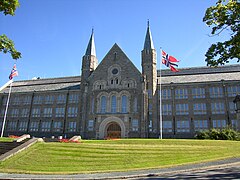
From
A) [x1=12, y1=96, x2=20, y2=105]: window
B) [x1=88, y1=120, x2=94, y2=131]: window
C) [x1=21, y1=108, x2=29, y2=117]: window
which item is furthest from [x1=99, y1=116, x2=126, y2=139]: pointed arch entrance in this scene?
[x1=12, y1=96, x2=20, y2=105]: window

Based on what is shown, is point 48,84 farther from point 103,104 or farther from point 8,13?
point 8,13

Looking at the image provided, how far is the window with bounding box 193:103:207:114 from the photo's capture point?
132 ft

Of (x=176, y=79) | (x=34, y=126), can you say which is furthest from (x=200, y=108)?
(x=34, y=126)

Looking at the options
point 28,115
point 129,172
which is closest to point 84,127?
point 28,115

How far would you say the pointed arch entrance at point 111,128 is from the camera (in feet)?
136

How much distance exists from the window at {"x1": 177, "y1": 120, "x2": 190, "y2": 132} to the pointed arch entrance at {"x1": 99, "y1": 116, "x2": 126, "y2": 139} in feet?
35.5

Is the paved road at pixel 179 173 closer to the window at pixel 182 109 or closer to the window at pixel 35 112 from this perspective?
the window at pixel 182 109

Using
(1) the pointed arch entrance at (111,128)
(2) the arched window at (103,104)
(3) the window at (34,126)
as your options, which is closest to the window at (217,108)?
(1) the pointed arch entrance at (111,128)

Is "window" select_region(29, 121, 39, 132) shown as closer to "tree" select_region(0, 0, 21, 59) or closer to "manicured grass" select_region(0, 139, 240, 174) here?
"manicured grass" select_region(0, 139, 240, 174)

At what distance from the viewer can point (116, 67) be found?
4512 cm

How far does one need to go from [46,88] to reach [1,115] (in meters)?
13.4

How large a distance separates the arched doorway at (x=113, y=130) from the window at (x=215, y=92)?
19.0 meters

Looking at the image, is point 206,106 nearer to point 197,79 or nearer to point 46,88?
point 197,79

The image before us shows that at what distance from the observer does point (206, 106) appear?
132 feet
